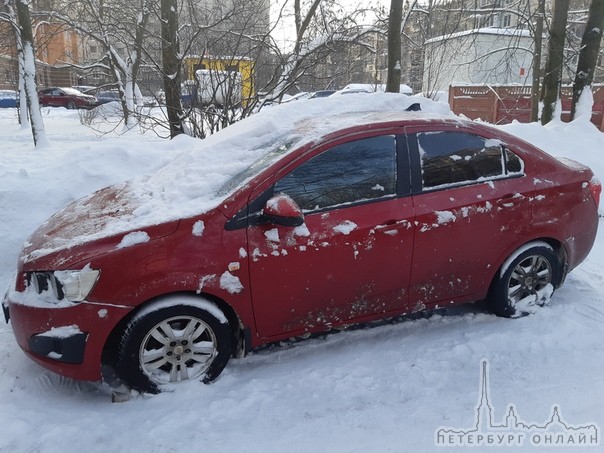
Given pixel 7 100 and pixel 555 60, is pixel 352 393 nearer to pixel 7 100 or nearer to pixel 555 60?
pixel 555 60

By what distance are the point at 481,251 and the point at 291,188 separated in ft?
4.97

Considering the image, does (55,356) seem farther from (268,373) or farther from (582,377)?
(582,377)

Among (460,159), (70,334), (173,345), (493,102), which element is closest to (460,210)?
(460,159)

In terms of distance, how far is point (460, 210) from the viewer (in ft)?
11.5

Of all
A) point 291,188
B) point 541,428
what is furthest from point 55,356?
point 541,428

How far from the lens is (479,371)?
3.22 meters

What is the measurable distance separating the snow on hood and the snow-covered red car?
2 cm

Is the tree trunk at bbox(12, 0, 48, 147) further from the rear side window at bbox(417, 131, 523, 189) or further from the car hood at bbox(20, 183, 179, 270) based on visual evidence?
the rear side window at bbox(417, 131, 523, 189)

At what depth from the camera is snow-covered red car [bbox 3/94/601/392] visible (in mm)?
→ 2855

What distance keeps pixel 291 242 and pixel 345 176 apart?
23.9 inches

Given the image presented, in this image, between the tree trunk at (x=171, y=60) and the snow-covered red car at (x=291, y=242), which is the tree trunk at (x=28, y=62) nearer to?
the tree trunk at (x=171, y=60)

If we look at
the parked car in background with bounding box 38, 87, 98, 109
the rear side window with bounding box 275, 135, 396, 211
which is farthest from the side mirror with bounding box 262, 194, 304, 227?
the parked car in background with bounding box 38, 87, 98, 109

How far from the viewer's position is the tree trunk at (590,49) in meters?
9.68

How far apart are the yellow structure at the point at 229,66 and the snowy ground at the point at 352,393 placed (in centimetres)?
591
